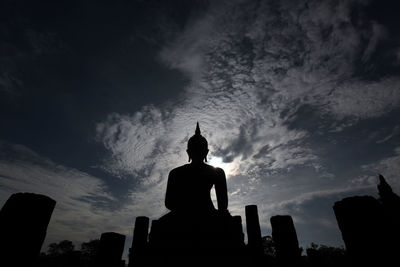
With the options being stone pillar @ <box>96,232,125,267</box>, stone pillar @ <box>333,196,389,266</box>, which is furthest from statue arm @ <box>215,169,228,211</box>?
stone pillar @ <box>333,196,389,266</box>

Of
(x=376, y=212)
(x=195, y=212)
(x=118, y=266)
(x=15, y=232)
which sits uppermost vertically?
(x=195, y=212)

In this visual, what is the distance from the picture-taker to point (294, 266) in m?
4.68

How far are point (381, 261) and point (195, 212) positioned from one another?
318cm

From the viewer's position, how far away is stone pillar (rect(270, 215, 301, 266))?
4.78 m

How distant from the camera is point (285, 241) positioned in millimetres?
4965

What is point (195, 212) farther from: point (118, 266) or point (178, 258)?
point (118, 266)

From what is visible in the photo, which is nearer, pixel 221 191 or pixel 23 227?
pixel 23 227

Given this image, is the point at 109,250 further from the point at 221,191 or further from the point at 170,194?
the point at 221,191

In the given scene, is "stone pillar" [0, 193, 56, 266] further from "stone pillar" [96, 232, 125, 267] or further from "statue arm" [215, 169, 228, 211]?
"statue arm" [215, 169, 228, 211]

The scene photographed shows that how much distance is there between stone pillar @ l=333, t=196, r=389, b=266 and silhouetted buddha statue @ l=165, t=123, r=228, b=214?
294 centimetres

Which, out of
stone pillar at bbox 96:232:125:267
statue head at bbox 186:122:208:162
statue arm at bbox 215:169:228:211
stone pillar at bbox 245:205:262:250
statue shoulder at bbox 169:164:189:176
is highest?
statue head at bbox 186:122:208:162

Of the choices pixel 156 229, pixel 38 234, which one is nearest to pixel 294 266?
pixel 156 229

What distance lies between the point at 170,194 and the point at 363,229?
14.4ft

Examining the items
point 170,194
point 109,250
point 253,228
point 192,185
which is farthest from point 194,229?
point 253,228
